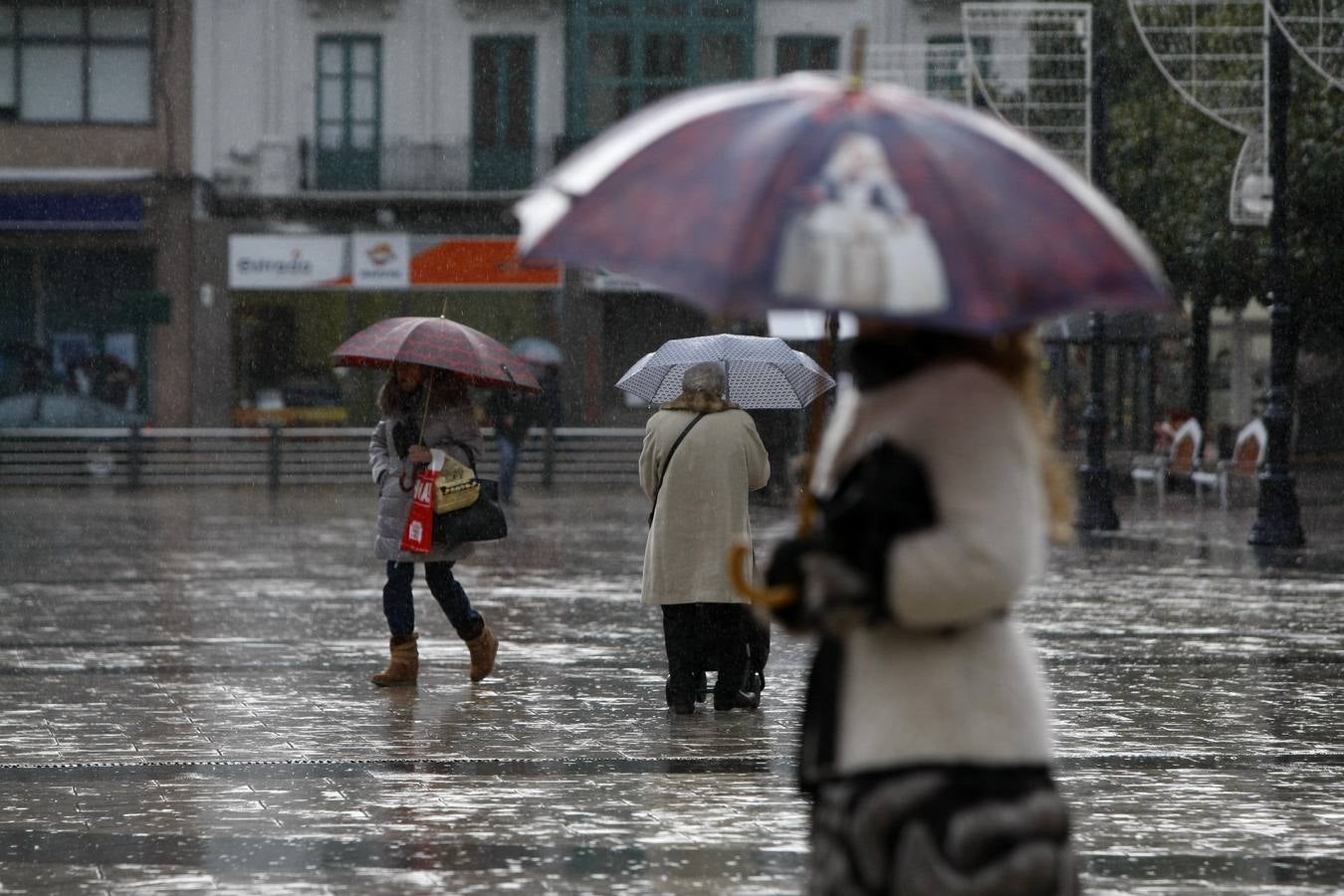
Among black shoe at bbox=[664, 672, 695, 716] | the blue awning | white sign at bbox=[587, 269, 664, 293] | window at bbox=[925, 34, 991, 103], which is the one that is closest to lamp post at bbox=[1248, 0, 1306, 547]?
window at bbox=[925, 34, 991, 103]

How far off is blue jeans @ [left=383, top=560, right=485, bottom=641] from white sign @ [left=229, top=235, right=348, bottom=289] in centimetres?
2869

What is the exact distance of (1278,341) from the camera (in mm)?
19906

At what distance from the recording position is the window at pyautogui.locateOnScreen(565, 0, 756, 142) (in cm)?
4019

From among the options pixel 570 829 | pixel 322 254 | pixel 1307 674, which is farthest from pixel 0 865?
pixel 322 254

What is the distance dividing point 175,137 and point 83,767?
32025 mm

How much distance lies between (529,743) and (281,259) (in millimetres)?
30700

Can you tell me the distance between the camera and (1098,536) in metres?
22.0

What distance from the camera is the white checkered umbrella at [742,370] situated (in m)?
10.6

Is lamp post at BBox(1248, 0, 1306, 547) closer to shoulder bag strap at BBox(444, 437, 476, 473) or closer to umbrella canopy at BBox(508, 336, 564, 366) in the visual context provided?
shoulder bag strap at BBox(444, 437, 476, 473)

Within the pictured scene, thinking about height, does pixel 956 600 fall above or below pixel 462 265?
below

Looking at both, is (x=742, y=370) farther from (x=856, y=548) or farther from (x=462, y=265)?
(x=462, y=265)

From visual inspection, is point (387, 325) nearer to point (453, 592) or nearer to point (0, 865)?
point (453, 592)

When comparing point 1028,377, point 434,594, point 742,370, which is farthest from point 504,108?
point 1028,377

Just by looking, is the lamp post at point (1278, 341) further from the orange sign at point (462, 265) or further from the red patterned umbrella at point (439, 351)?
the orange sign at point (462, 265)
